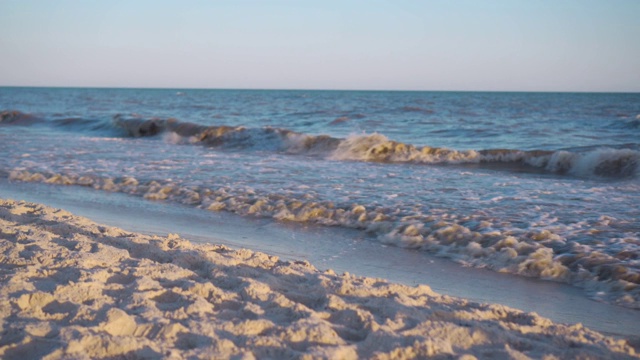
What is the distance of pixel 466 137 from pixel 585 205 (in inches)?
438

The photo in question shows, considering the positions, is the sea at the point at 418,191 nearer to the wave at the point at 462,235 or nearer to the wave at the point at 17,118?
the wave at the point at 462,235

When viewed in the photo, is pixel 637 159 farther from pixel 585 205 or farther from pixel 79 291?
pixel 79 291

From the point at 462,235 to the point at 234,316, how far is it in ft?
10.1

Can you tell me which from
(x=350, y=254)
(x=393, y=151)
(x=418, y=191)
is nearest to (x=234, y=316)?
(x=350, y=254)

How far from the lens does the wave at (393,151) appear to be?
1182cm

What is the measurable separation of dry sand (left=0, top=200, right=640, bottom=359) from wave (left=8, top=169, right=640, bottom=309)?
1.36 metres

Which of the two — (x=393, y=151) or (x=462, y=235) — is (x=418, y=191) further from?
(x=393, y=151)

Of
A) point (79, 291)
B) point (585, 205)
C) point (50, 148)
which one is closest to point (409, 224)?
point (585, 205)

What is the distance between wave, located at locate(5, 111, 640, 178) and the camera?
38.8 ft

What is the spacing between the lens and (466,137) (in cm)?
1816

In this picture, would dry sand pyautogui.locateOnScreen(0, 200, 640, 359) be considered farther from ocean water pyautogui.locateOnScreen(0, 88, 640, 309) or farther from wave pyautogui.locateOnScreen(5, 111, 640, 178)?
wave pyautogui.locateOnScreen(5, 111, 640, 178)

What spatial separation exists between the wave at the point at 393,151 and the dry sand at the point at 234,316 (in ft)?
29.1

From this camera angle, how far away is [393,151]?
47.2 ft

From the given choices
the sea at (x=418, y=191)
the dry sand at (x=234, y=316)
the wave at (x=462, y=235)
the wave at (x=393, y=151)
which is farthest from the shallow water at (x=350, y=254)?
the wave at (x=393, y=151)
